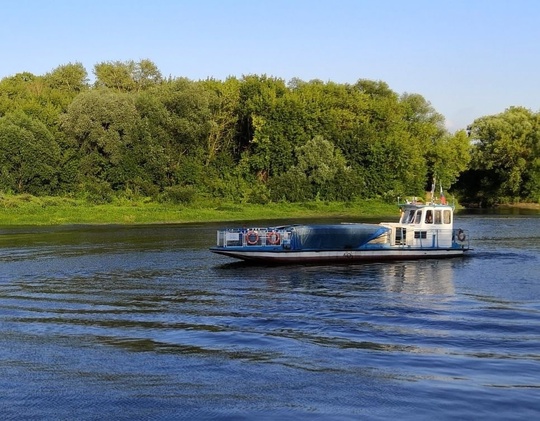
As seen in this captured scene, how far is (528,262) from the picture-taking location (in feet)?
137

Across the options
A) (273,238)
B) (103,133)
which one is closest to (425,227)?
(273,238)

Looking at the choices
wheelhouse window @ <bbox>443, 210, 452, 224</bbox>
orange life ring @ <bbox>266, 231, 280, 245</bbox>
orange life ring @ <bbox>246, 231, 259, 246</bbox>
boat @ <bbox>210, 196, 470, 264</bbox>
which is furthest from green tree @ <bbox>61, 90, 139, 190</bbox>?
wheelhouse window @ <bbox>443, 210, 452, 224</bbox>

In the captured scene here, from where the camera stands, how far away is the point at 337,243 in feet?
139

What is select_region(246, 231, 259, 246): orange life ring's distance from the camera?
42281 millimetres

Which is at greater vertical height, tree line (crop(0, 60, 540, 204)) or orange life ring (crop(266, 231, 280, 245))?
tree line (crop(0, 60, 540, 204))

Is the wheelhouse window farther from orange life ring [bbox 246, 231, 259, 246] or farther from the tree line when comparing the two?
the tree line

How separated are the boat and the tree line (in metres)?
45.2

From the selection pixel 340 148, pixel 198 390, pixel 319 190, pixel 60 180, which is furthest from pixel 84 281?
pixel 340 148

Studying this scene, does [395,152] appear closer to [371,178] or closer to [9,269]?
[371,178]

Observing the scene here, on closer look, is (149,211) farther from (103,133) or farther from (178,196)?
(103,133)

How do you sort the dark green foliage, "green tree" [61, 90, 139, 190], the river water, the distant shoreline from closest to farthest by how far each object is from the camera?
the river water, "green tree" [61, 90, 139, 190], the dark green foliage, the distant shoreline

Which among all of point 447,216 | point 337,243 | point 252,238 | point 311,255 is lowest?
point 311,255

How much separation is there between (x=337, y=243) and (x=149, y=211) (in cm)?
4442

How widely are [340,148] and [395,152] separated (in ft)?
27.3
